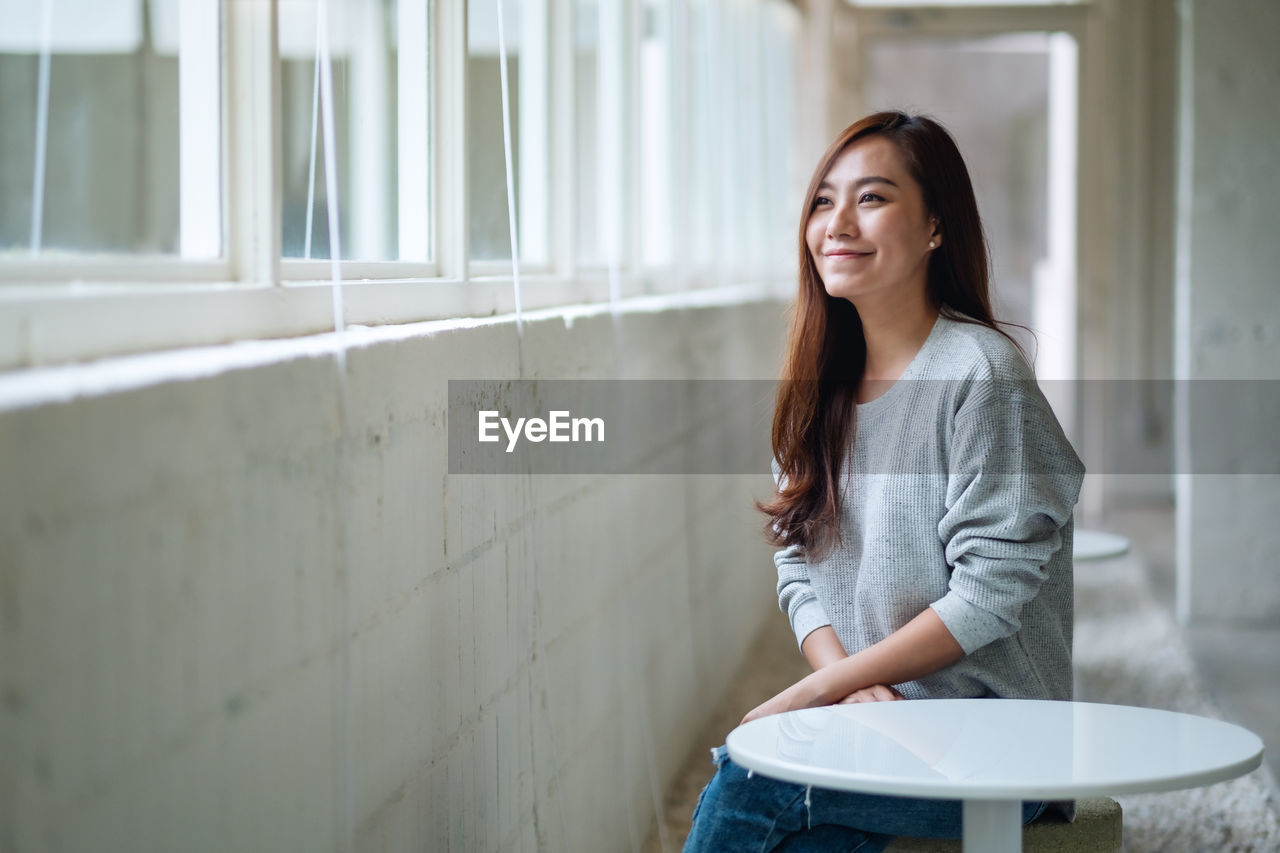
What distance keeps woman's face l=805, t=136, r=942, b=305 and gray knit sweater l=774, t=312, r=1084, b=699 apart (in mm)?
89

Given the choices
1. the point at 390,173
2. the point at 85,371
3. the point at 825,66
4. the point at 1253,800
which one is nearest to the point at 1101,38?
the point at 825,66

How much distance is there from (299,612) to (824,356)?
82 cm

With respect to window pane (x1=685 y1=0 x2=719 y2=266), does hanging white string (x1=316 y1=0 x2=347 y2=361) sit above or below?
below

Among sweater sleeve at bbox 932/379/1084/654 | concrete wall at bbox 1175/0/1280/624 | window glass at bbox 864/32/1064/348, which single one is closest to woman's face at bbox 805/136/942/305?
sweater sleeve at bbox 932/379/1084/654

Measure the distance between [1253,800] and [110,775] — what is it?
107 inches

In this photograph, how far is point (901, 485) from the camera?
160cm

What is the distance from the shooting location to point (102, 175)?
4.00ft

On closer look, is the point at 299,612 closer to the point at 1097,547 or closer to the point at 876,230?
the point at 876,230

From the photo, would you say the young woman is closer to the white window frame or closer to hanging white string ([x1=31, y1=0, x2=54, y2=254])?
the white window frame

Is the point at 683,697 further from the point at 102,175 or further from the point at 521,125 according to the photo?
the point at 102,175

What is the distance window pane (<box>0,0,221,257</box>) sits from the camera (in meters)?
1.10

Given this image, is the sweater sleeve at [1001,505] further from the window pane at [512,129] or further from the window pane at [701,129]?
the window pane at [701,129]

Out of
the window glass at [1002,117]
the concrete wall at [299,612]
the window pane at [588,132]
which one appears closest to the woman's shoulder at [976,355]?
the concrete wall at [299,612]

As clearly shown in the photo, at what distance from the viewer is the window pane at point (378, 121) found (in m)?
1.93
